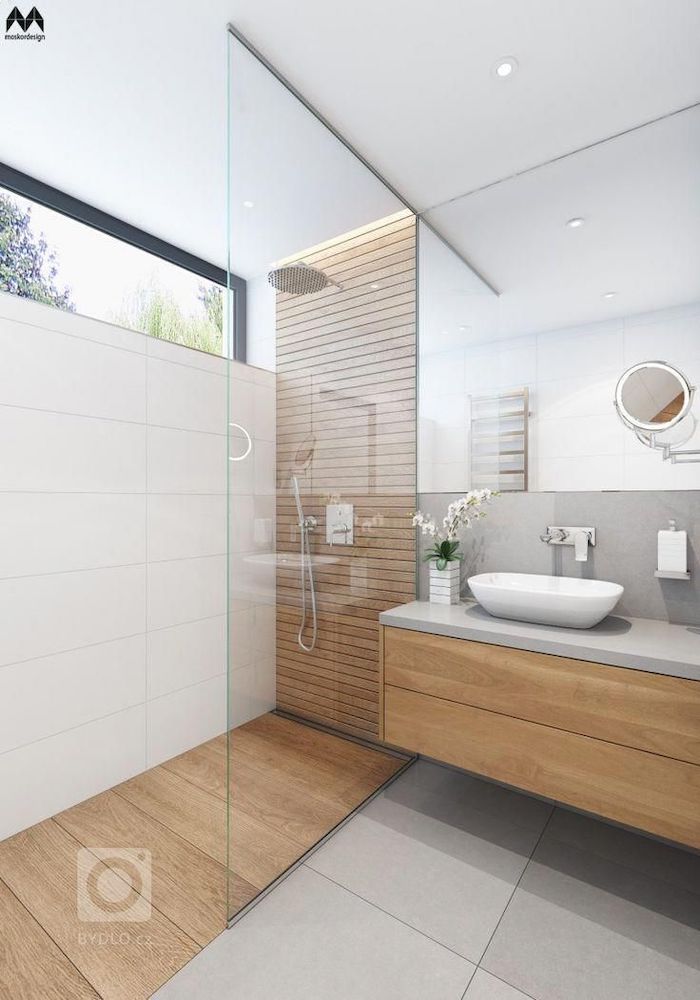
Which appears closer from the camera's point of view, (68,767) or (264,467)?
(264,467)

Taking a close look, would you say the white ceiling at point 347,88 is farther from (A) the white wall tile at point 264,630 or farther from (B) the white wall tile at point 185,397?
(A) the white wall tile at point 264,630

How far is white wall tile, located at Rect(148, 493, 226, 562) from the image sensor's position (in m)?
2.40

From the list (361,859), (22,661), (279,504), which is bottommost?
(361,859)

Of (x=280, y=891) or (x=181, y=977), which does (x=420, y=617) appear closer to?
(x=280, y=891)

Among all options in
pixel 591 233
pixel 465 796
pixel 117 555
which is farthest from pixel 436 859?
pixel 591 233

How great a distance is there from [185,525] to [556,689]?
1760mm

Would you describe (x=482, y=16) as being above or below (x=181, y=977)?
above

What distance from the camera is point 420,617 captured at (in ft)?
6.50

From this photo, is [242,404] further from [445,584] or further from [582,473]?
[582,473]

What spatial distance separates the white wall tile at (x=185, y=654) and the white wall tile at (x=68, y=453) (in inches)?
28.2

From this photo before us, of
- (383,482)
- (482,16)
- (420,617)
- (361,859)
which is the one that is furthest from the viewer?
(383,482)

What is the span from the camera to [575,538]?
2.08m

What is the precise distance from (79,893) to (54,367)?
182 centimetres

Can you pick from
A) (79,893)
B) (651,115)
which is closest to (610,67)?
(651,115)
